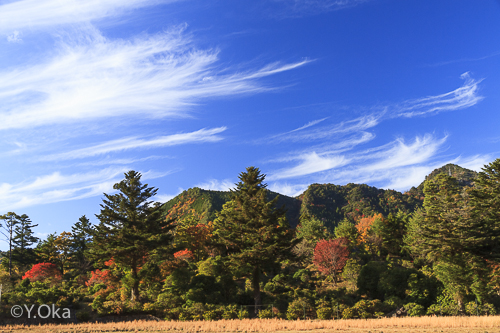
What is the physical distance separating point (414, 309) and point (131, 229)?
27.0 meters

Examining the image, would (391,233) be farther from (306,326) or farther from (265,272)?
(306,326)

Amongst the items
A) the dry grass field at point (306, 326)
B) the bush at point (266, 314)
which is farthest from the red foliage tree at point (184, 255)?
the dry grass field at point (306, 326)

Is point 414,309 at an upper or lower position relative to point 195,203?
lower

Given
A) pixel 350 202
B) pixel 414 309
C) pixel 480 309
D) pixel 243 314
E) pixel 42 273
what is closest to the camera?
pixel 243 314

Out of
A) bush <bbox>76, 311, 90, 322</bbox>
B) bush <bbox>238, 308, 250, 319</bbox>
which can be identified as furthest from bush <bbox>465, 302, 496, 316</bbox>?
bush <bbox>76, 311, 90, 322</bbox>

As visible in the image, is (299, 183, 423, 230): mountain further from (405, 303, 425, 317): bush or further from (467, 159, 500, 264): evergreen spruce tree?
(405, 303, 425, 317): bush

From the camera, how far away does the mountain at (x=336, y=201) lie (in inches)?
4951

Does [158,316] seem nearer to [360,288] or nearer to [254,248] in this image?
[254,248]

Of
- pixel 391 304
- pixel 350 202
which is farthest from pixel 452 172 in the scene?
pixel 391 304

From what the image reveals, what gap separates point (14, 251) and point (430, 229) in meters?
61.0

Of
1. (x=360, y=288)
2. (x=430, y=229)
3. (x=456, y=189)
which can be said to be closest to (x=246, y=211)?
(x=360, y=288)

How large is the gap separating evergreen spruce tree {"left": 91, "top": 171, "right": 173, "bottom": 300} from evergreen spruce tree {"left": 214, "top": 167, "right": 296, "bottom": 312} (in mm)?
6500

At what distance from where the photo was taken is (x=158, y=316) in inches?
1115

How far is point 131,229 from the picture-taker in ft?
107
